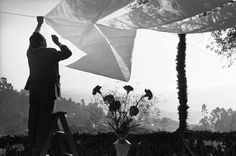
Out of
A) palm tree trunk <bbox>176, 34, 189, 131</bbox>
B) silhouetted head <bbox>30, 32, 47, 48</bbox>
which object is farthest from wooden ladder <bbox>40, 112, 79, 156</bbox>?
palm tree trunk <bbox>176, 34, 189, 131</bbox>

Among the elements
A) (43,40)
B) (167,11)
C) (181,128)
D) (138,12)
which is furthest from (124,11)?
(181,128)

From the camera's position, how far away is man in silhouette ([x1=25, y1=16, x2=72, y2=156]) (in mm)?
4723

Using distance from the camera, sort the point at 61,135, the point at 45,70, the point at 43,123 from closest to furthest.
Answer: the point at 43,123 → the point at 45,70 → the point at 61,135

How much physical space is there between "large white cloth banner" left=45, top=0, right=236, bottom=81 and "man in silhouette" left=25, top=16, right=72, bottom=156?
1.40 meters

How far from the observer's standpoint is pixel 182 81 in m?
14.0

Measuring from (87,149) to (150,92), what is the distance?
9.02ft

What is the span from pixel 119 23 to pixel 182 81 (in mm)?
7876

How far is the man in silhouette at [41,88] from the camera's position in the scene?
4.72 meters

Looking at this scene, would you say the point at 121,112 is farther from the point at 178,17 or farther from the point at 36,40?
the point at 36,40

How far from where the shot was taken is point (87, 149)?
8.25 meters

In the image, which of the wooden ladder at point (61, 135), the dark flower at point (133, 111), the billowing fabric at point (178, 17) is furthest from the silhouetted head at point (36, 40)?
the billowing fabric at point (178, 17)

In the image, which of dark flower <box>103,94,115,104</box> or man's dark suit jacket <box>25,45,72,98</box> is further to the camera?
dark flower <box>103,94,115,104</box>

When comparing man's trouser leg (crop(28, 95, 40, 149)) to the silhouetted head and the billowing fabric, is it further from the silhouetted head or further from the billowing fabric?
the billowing fabric

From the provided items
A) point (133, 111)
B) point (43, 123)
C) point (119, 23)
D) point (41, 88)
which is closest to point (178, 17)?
point (119, 23)
